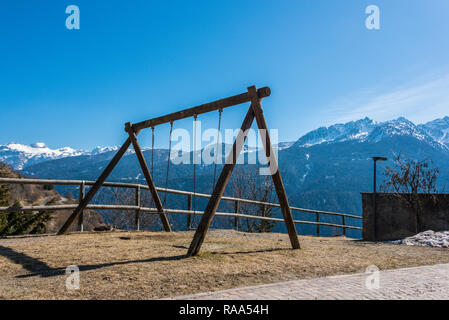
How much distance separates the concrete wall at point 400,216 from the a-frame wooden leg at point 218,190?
20.7ft

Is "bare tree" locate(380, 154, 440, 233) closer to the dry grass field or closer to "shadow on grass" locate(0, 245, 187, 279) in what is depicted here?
the dry grass field

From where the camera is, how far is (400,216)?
34.4ft

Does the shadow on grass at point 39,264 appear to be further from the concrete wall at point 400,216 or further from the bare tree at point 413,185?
the bare tree at point 413,185

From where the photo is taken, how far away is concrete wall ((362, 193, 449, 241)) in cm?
1018

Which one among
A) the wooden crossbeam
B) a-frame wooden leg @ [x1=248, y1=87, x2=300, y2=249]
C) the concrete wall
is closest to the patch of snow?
the concrete wall

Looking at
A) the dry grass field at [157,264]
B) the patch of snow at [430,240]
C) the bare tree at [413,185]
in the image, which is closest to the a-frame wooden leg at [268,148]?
the dry grass field at [157,264]

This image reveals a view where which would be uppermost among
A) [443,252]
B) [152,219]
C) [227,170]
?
[227,170]

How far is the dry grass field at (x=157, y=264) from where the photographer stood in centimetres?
393

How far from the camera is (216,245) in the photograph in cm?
717

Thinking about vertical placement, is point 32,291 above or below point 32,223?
above

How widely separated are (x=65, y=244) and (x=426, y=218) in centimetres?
996

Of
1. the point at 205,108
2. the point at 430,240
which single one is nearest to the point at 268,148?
the point at 205,108
